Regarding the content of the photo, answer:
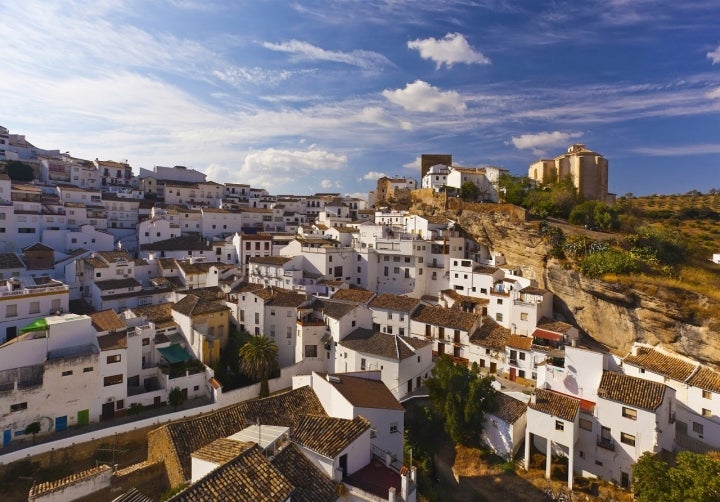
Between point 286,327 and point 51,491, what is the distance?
16401 mm

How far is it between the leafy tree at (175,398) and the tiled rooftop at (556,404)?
63.1 feet

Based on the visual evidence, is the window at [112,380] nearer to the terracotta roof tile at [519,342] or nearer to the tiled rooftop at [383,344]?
the tiled rooftop at [383,344]

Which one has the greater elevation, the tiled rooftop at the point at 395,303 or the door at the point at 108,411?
the tiled rooftop at the point at 395,303

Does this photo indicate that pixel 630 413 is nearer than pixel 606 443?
Yes

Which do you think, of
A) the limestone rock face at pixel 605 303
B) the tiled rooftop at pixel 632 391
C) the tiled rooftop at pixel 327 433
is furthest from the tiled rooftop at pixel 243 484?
the limestone rock face at pixel 605 303

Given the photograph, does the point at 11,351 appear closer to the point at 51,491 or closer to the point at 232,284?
the point at 51,491

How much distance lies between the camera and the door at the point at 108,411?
22219 mm

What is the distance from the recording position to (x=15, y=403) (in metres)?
19.7

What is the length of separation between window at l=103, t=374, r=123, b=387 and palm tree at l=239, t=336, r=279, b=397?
6677 mm

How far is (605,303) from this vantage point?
28062 millimetres

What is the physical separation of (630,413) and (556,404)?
10.1 ft

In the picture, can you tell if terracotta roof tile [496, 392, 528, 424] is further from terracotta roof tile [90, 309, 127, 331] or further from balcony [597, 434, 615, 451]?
terracotta roof tile [90, 309, 127, 331]

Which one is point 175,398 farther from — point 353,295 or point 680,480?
point 680,480

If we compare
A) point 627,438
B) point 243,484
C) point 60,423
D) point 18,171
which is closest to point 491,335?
point 627,438
